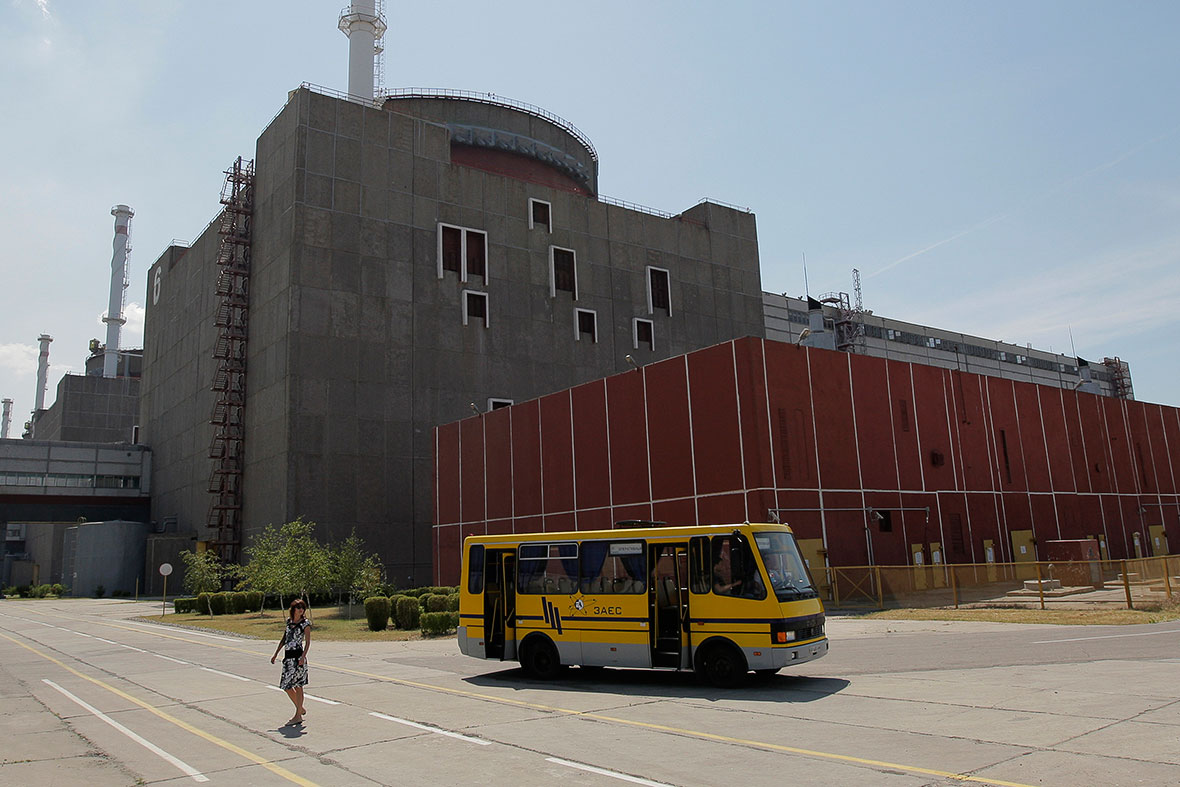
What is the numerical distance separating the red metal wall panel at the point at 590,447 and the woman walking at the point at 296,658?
26314 mm

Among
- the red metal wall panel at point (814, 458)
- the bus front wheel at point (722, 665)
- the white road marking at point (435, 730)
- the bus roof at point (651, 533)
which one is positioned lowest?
the white road marking at point (435, 730)

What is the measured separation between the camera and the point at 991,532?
127 feet

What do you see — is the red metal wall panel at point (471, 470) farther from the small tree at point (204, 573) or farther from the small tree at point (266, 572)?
the small tree at point (204, 573)

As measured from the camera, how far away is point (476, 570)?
→ 1748cm

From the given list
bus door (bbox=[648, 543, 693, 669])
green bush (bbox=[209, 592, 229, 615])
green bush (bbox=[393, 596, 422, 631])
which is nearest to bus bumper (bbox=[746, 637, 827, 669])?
bus door (bbox=[648, 543, 693, 669])

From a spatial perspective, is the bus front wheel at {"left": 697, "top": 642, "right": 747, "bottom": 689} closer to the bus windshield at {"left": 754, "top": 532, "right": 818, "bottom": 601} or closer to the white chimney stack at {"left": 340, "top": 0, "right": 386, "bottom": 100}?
the bus windshield at {"left": 754, "top": 532, "right": 818, "bottom": 601}

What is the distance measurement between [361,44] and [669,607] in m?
62.8

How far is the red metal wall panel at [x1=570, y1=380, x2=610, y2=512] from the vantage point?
127 feet

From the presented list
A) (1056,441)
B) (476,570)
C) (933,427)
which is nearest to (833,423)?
(933,427)

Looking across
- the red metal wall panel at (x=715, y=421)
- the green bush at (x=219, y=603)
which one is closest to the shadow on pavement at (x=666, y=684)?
the red metal wall panel at (x=715, y=421)

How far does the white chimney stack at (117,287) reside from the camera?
118006 millimetres

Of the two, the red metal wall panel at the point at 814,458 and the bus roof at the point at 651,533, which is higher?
the red metal wall panel at the point at 814,458

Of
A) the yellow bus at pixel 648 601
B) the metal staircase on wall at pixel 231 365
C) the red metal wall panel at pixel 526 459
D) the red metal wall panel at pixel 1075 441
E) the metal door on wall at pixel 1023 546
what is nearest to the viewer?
the yellow bus at pixel 648 601

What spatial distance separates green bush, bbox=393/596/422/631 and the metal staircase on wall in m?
29.1
